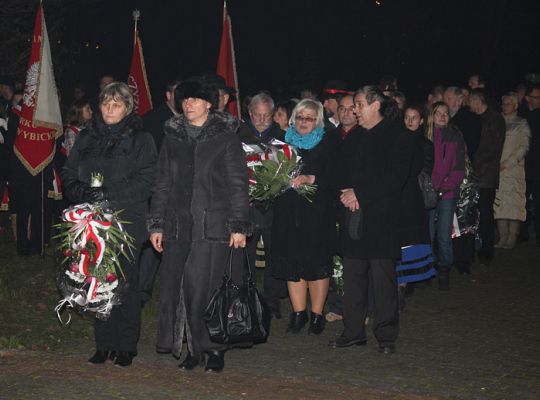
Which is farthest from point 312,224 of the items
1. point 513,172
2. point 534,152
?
point 534,152

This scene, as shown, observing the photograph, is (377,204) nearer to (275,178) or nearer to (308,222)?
(308,222)

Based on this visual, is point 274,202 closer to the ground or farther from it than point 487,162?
closer to the ground

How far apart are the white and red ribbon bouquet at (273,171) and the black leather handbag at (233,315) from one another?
A: 136cm

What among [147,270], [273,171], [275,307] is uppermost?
[273,171]

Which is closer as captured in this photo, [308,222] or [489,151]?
[308,222]

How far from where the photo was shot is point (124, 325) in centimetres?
782

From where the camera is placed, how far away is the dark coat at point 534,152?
48.8ft

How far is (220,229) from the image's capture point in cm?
753

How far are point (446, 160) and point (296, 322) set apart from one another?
2985mm

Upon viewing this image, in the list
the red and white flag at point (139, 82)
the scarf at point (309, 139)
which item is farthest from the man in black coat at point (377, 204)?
the red and white flag at point (139, 82)

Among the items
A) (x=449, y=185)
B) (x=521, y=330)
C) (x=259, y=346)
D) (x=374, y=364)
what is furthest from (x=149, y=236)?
(x=449, y=185)

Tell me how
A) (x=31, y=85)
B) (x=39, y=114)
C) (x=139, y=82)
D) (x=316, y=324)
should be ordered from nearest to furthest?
(x=316, y=324)
(x=39, y=114)
(x=31, y=85)
(x=139, y=82)

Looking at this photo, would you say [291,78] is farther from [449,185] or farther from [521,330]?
[521,330]

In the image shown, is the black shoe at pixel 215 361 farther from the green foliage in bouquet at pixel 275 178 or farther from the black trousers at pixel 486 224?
the black trousers at pixel 486 224
